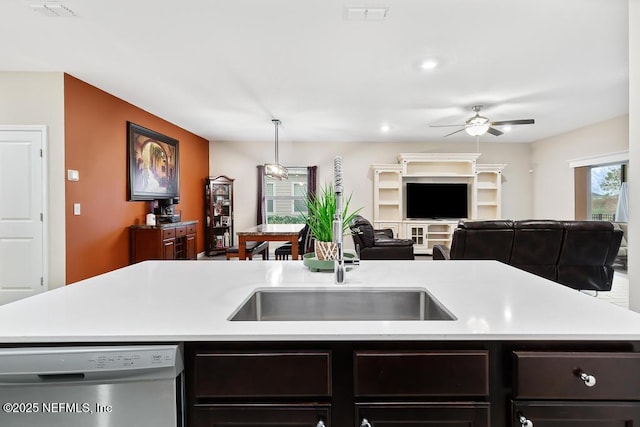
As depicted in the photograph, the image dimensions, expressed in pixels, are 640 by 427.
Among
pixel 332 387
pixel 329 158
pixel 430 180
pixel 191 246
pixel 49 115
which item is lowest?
pixel 191 246

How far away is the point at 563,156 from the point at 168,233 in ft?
24.0

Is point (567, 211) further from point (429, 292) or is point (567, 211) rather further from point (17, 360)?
point (17, 360)

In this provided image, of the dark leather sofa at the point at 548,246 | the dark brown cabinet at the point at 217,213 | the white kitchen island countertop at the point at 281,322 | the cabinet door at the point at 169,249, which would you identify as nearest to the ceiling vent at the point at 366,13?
the white kitchen island countertop at the point at 281,322

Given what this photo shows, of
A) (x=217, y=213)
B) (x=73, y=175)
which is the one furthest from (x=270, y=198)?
(x=73, y=175)

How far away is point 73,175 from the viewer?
3.53 meters

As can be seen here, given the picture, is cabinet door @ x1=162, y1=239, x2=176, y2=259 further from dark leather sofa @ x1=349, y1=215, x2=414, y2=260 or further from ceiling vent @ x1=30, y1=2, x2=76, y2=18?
ceiling vent @ x1=30, y1=2, x2=76, y2=18

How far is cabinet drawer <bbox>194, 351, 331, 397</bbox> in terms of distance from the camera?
850 millimetres

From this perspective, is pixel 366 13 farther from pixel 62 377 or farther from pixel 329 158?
pixel 329 158

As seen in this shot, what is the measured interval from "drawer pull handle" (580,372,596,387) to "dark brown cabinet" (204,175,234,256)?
21.4 feet

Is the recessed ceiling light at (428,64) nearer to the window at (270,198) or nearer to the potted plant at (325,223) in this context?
the potted plant at (325,223)

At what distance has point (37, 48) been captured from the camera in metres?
2.92

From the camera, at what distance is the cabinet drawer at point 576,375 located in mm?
823

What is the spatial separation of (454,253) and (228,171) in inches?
209

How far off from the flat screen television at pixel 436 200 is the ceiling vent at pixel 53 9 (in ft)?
20.5
